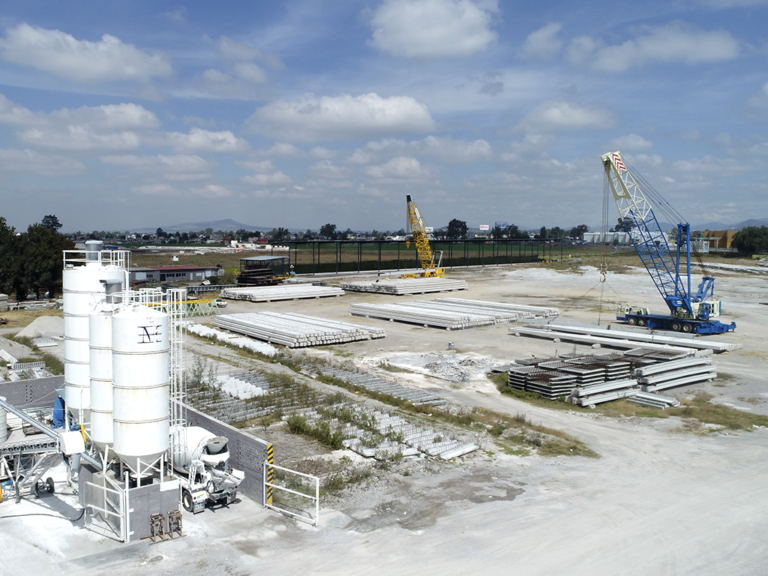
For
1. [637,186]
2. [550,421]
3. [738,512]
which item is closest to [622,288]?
[637,186]

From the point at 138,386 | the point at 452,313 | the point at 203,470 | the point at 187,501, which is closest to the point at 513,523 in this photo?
the point at 203,470

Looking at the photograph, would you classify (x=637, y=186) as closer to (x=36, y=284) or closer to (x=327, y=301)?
(x=327, y=301)

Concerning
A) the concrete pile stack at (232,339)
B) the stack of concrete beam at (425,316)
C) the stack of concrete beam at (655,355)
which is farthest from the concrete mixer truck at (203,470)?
the stack of concrete beam at (425,316)

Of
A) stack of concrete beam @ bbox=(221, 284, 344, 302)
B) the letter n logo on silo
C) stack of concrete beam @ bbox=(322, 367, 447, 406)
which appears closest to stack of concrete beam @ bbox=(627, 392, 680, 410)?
stack of concrete beam @ bbox=(322, 367, 447, 406)

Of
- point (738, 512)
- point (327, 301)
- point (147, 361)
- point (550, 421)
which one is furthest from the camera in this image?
point (327, 301)

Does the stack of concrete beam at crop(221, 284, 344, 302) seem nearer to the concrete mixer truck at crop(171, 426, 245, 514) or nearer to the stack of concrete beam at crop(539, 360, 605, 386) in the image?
the stack of concrete beam at crop(539, 360, 605, 386)

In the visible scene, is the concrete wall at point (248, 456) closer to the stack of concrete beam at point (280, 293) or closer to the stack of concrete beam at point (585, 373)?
the stack of concrete beam at point (585, 373)

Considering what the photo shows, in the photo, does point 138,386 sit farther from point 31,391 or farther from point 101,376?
point 31,391
